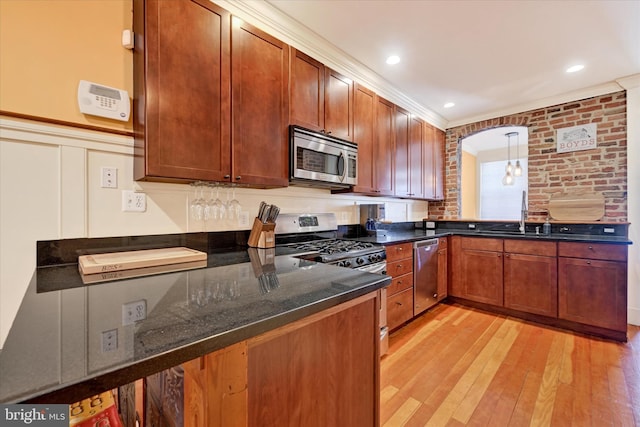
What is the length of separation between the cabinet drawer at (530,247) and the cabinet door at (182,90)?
10.2ft

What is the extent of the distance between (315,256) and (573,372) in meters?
2.13

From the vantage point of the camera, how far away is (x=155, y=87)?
1.41 m

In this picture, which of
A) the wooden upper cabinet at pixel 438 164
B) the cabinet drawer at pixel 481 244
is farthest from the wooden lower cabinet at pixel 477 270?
the wooden upper cabinet at pixel 438 164

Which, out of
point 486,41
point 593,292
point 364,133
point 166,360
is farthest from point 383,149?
point 166,360

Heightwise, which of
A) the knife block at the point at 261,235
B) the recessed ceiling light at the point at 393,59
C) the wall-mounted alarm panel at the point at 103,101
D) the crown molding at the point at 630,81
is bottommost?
the knife block at the point at 261,235

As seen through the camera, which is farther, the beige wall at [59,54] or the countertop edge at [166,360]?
the beige wall at [59,54]

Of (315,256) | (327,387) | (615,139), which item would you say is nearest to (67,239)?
(315,256)

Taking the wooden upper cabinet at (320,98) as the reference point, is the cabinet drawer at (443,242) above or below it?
below

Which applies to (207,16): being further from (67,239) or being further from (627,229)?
(627,229)

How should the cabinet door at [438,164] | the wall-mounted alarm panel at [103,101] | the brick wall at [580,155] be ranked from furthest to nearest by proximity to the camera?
the cabinet door at [438,164], the brick wall at [580,155], the wall-mounted alarm panel at [103,101]

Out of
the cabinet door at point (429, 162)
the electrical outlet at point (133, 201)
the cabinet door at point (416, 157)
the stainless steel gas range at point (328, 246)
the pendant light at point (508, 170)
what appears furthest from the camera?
the pendant light at point (508, 170)

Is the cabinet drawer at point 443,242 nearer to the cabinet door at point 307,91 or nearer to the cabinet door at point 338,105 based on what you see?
the cabinet door at point 338,105

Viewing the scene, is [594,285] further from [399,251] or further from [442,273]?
[399,251]

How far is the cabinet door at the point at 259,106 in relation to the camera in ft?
5.71
